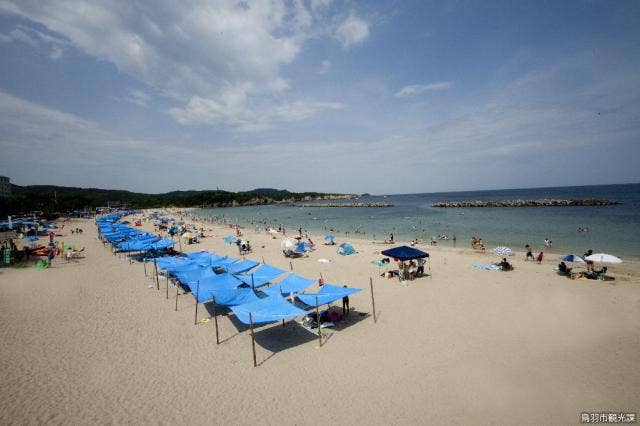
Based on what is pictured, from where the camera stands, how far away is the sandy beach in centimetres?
636

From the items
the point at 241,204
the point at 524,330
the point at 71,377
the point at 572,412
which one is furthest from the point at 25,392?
the point at 241,204

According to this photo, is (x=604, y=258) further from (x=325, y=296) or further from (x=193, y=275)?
(x=193, y=275)

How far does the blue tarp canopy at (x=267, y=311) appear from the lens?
852 cm

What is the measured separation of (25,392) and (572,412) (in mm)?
12783

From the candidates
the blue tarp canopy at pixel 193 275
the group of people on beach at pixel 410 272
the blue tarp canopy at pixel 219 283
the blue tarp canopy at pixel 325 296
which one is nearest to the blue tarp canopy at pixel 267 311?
the blue tarp canopy at pixel 325 296

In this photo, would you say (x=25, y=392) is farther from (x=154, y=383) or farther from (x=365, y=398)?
(x=365, y=398)

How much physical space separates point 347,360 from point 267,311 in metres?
2.77

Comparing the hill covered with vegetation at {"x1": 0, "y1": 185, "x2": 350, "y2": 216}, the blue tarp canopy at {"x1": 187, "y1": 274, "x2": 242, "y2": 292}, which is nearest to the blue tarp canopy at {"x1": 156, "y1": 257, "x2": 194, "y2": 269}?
the blue tarp canopy at {"x1": 187, "y1": 274, "x2": 242, "y2": 292}

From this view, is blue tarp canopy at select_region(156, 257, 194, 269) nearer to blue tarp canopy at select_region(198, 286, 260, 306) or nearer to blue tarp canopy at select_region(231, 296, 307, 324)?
blue tarp canopy at select_region(198, 286, 260, 306)

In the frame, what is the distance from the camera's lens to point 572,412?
6082mm

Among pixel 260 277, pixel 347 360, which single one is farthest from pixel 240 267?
pixel 347 360

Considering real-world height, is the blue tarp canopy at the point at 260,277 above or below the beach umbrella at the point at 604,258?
below

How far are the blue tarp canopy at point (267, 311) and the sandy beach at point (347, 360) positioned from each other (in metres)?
1.10

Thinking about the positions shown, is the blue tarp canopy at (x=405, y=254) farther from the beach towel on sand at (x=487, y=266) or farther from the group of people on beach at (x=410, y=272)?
the beach towel on sand at (x=487, y=266)
